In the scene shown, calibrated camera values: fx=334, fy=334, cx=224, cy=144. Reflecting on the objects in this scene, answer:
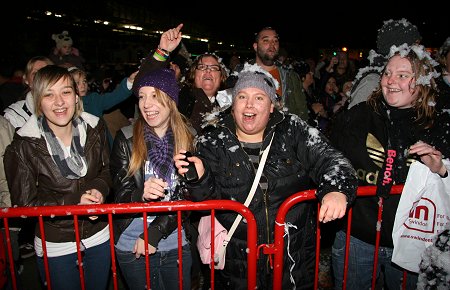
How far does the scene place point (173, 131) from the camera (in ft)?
9.83

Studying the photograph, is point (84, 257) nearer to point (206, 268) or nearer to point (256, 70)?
point (206, 268)

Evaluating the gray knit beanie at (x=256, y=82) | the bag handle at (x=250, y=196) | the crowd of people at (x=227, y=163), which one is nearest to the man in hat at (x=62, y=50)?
the crowd of people at (x=227, y=163)

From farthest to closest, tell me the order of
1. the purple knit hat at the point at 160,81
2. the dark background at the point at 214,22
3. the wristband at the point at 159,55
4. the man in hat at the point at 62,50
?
the dark background at the point at 214,22 < the man in hat at the point at 62,50 < the wristband at the point at 159,55 < the purple knit hat at the point at 160,81

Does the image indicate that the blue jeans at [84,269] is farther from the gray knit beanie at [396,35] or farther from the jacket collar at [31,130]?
the gray knit beanie at [396,35]

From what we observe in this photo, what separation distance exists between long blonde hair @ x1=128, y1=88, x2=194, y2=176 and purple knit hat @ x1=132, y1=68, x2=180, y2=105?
0.14ft

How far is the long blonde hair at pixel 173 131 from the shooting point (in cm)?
278

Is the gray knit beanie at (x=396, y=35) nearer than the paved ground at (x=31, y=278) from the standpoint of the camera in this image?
Yes

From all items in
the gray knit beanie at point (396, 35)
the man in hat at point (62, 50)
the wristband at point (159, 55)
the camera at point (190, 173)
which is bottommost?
the camera at point (190, 173)

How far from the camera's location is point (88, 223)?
2848 millimetres

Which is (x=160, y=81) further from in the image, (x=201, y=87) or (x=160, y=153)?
(x=201, y=87)

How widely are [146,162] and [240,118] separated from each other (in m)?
0.88

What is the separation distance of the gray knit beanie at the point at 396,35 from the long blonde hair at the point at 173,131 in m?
2.29

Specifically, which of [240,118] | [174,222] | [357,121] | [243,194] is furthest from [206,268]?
[357,121]

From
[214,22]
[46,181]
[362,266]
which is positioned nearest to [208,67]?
[46,181]
